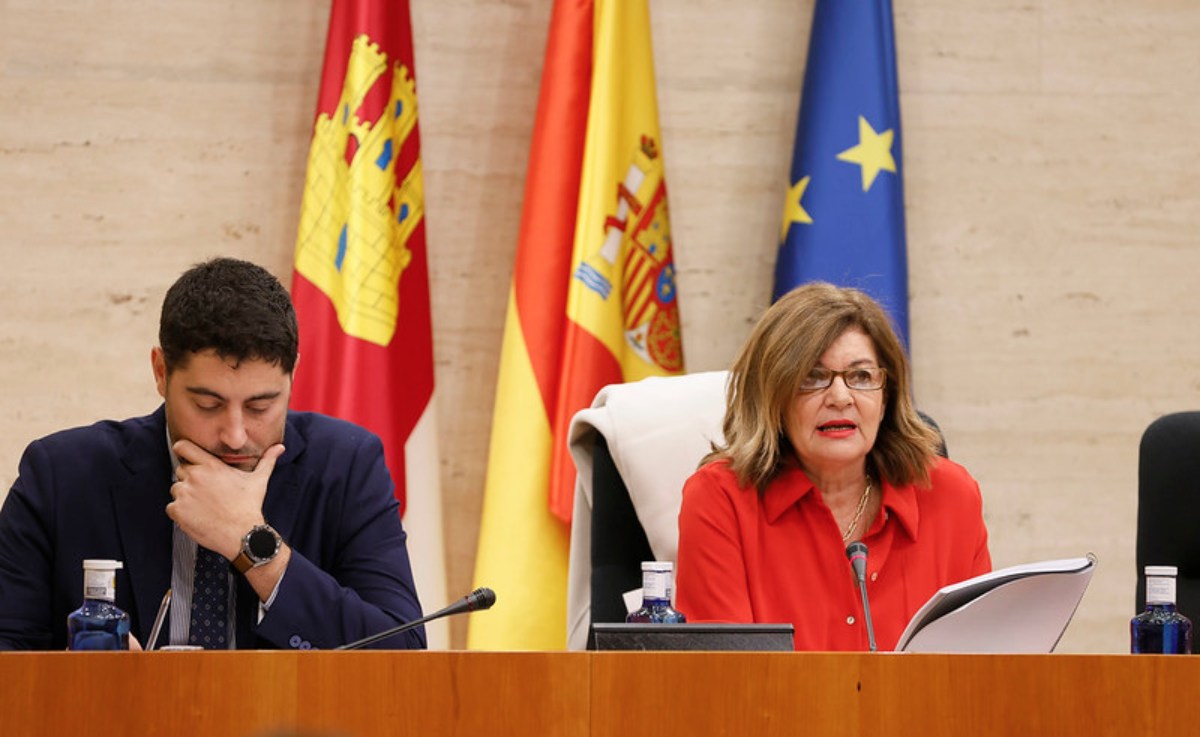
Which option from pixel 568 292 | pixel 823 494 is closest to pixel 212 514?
pixel 823 494

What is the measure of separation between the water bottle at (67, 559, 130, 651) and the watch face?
0.90ft

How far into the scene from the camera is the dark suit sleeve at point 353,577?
2297mm

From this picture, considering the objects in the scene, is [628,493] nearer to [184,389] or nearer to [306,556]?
[306,556]

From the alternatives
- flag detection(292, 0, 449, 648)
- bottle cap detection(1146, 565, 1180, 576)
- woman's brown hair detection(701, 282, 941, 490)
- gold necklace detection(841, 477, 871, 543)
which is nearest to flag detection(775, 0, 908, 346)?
flag detection(292, 0, 449, 648)

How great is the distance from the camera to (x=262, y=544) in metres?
2.30

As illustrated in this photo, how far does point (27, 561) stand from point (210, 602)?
291mm

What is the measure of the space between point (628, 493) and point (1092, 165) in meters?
2.03

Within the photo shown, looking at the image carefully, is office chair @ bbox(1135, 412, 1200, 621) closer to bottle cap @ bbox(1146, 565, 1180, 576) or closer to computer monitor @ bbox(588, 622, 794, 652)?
bottle cap @ bbox(1146, 565, 1180, 576)

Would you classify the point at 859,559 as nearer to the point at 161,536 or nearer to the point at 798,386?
the point at 798,386

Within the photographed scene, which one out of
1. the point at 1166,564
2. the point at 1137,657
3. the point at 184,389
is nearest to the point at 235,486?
the point at 184,389

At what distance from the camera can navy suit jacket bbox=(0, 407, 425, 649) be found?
2.33 m

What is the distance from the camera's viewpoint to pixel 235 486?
7.69 feet

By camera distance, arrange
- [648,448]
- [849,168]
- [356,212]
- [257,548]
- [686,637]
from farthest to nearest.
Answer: [849,168], [356,212], [648,448], [257,548], [686,637]

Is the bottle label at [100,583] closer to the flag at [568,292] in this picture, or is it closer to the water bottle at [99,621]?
the water bottle at [99,621]
